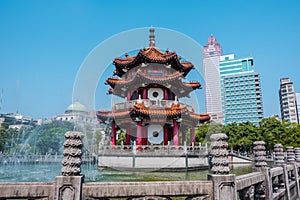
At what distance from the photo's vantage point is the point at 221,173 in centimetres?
393

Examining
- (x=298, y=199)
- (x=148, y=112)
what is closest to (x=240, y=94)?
(x=148, y=112)

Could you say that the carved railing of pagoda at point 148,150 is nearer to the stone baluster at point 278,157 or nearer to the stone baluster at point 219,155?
the stone baluster at point 278,157

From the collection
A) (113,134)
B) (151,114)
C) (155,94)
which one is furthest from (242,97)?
(151,114)

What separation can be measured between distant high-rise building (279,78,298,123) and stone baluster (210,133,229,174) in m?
92.9

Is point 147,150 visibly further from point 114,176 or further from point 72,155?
point 72,155

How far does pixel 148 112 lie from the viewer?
18406 millimetres

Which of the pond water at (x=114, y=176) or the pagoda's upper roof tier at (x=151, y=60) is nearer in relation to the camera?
the pond water at (x=114, y=176)

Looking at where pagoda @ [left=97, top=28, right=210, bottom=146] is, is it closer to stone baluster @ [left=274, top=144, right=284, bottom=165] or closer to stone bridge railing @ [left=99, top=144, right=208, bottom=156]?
stone bridge railing @ [left=99, top=144, right=208, bottom=156]

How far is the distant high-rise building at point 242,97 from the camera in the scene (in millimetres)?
95125

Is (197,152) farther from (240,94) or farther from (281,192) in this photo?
(240,94)

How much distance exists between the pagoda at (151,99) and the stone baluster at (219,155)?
14019mm

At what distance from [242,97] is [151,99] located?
289 ft

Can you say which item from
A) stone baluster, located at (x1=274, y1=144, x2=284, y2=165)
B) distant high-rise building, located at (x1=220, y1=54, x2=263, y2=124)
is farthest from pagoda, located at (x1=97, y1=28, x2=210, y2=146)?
distant high-rise building, located at (x1=220, y1=54, x2=263, y2=124)

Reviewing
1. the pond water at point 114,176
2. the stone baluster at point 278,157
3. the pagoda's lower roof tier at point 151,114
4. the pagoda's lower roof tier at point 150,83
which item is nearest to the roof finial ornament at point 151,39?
the pagoda's lower roof tier at point 150,83
